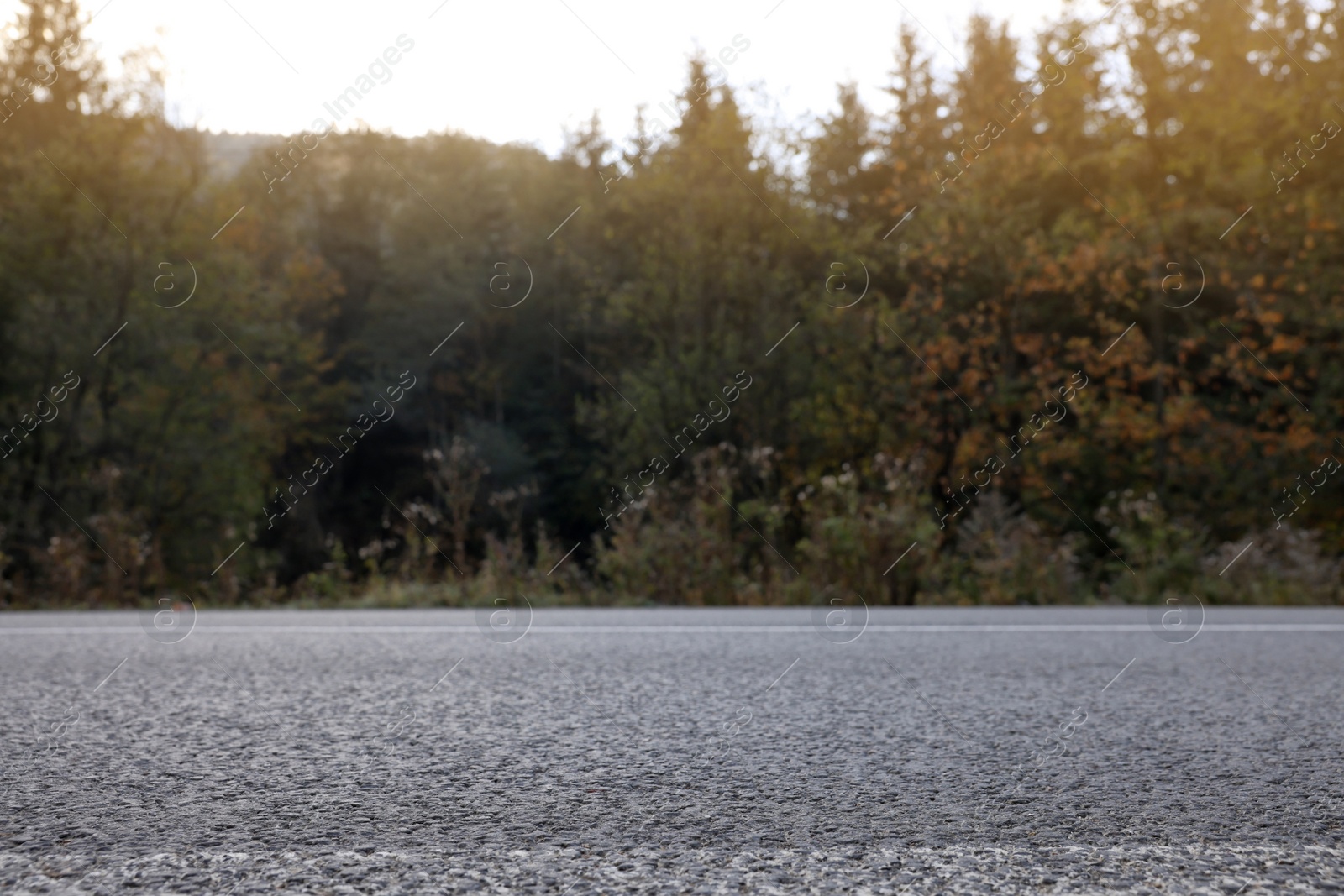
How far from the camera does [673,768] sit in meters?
3.05

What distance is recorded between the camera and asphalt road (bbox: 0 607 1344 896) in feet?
7.19

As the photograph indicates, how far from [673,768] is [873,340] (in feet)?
50.8

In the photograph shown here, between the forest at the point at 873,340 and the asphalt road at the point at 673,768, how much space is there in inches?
231

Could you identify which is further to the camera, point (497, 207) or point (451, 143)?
point (451, 143)

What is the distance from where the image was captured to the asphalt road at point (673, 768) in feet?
7.19

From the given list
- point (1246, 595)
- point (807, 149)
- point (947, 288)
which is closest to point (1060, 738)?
point (1246, 595)

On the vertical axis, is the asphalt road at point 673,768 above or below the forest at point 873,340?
below

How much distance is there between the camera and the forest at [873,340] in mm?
11727

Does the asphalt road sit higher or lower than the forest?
lower

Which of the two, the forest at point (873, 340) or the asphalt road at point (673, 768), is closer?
the asphalt road at point (673, 768)

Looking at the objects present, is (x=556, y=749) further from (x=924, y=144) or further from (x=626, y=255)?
(x=626, y=255)

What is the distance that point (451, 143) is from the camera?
36062 millimetres

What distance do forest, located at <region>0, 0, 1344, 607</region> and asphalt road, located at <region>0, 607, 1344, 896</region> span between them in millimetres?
5871

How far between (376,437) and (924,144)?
59.4 ft
